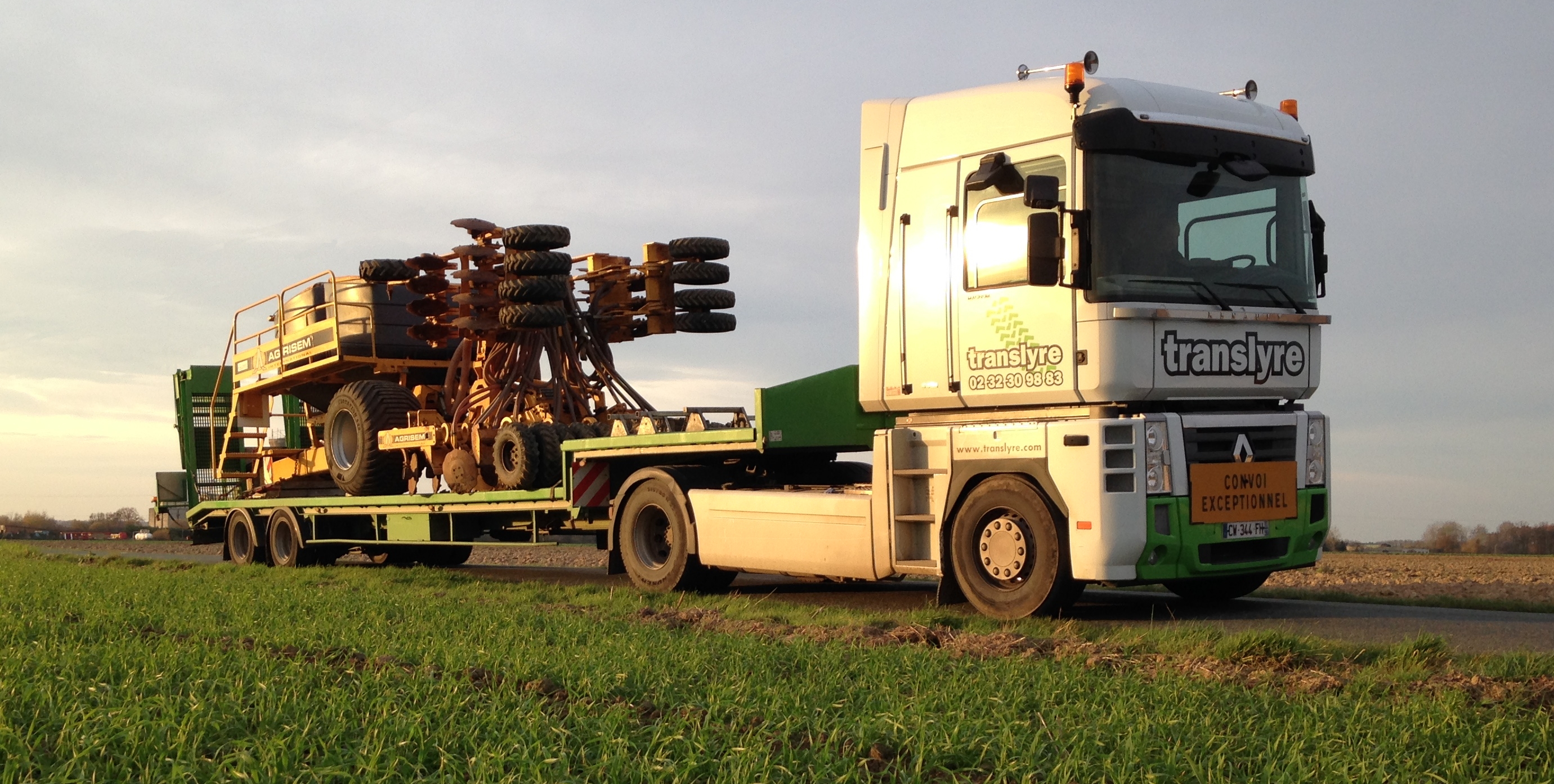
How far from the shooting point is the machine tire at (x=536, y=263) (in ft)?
47.0

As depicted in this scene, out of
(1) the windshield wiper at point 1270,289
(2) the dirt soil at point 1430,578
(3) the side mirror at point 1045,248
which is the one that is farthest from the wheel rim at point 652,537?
(2) the dirt soil at point 1430,578

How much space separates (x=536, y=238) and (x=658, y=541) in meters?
3.60

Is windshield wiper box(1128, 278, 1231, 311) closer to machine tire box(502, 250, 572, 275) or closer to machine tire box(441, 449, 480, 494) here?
machine tire box(502, 250, 572, 275)

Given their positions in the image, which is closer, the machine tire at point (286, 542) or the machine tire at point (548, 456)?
the machine tire at point (548, 456)

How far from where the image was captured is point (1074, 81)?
935 centimetres

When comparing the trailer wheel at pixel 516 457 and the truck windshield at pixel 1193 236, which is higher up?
the truck windshield at pixel 1193 236

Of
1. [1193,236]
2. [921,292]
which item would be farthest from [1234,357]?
[921,292]

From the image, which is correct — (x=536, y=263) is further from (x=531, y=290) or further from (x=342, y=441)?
(x=342, y=441)

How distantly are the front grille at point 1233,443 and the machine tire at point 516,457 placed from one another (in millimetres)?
6776

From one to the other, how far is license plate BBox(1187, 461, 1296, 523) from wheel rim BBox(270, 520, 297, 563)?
12957 millimetres

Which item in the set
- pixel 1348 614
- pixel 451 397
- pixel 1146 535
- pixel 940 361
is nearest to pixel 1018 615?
pixel 1146 535

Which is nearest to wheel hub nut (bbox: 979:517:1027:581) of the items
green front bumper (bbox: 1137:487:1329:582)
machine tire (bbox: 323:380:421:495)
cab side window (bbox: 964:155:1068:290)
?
green front bumper (bbox: 1137:487:1329:582)

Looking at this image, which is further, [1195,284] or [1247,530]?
[1247,530]

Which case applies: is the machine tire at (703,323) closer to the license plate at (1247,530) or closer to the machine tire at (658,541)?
the machine tire at (658,541)
